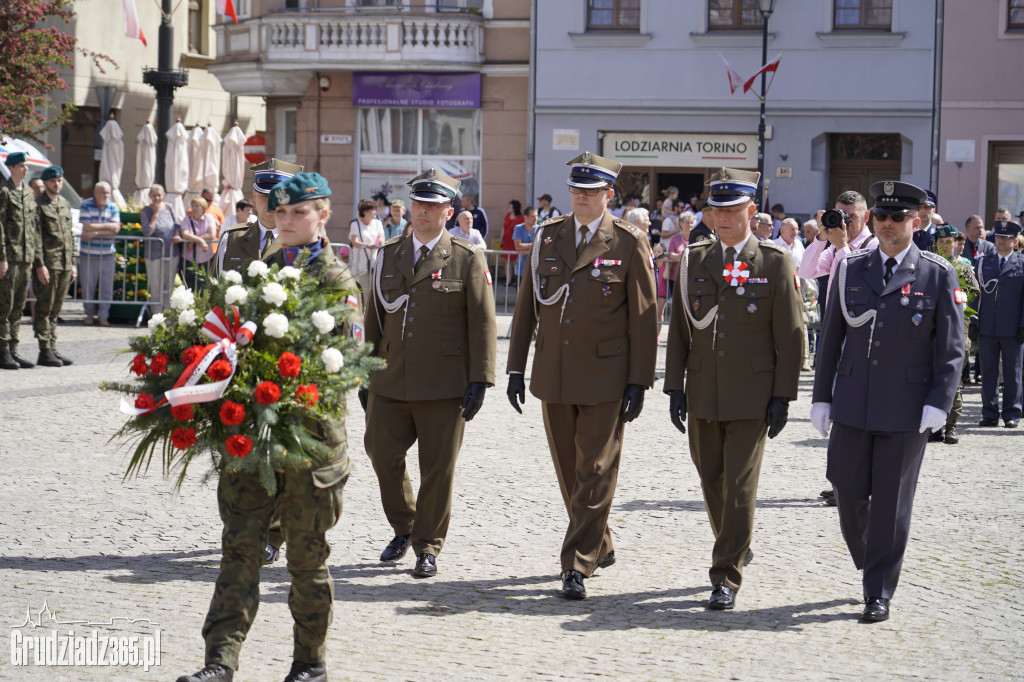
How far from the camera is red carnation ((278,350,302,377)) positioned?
4.98 meters

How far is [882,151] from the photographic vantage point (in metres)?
28.3

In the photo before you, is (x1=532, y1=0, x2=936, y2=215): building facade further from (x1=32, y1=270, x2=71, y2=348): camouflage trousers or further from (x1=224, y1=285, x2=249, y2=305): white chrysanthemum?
(x1=224, y1=285, x2=249, y2=305): white chrysanthemum

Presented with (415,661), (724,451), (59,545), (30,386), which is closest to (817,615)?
(724,451)

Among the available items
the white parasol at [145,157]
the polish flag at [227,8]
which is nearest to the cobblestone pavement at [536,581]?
the white parasol at [145,157]

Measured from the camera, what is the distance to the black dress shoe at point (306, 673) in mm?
5281

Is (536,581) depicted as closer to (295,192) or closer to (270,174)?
(295,192)

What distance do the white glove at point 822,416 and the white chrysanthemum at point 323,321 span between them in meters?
2.77

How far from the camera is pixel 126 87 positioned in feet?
121

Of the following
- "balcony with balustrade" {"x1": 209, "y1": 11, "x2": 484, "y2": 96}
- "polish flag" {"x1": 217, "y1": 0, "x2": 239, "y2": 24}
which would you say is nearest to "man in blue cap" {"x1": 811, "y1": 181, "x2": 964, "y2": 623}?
"balcony with balustrade" {"x1": 209, "y1": 11, "x2": 484, "y2": 96}

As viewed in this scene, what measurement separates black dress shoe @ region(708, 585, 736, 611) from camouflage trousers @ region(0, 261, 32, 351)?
33.4 feet

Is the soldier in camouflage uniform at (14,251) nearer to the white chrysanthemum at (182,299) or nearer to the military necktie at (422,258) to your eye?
the military necktie at (422,258)

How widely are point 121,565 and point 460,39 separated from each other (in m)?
23.9

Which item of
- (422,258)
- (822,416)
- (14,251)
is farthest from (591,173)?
(14,251)

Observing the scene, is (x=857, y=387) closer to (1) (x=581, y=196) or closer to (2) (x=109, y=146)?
(1) (x=581, y=196)
